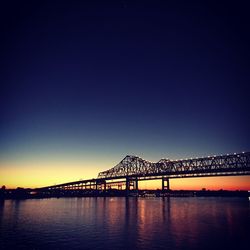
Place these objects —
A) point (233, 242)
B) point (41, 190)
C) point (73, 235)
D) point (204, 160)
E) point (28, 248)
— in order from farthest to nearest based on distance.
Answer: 1. point (41, 190)
2. point (204, 160)
3. point (73, 235)
4. point (233, 242)
5. point (28, 248)

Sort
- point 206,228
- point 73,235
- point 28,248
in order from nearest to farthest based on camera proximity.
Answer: point 28,248, point 73,235, point 206,228

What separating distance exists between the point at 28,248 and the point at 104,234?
9668 mm

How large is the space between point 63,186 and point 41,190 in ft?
56.1

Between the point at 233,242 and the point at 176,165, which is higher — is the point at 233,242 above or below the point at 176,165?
below

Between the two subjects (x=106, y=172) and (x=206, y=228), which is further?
(x=106, y=172)

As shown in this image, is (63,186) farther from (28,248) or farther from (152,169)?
(28,248)

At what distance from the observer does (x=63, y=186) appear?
642ft

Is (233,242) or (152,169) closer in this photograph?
(233,242)

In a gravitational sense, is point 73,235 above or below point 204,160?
below

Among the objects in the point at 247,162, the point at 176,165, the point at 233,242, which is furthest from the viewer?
the point at 176,165

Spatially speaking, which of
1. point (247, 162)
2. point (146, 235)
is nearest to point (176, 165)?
point (247, 162)

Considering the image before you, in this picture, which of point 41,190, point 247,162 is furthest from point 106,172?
point 247,162

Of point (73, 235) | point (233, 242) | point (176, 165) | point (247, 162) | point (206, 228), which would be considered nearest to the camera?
point (233, 242)

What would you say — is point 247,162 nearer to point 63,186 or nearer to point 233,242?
point 233,242
